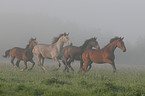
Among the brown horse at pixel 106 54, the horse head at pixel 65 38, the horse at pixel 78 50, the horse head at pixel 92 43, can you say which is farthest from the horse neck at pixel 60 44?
the horse head at pixel 92 43

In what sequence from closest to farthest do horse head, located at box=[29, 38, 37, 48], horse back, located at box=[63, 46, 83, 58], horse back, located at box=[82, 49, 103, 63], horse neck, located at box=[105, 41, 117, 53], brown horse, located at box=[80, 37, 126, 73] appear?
1. brown horse, located at box=[80, 37, 126, 73]
2. horse neck, located at box=[105, 41, 117, 53]
3. horse back, located at box=[82, 49, 103, 63]
4. horse back, located at box=[63, 46, 83, 58]
5. horse head, located at box=[29, 38, 37, 48]

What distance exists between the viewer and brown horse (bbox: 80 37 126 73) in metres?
12.1

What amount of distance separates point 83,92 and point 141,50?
201ft

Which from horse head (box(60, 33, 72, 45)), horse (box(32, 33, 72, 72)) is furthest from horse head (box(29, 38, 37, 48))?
horse head (box(60, 33, 72, 45))

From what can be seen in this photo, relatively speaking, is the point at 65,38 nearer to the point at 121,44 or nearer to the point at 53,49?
the point at 53,49

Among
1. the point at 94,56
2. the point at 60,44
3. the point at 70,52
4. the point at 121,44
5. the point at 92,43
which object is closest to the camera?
the point at 121,44

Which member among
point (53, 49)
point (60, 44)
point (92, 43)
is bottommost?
point (53, 49)

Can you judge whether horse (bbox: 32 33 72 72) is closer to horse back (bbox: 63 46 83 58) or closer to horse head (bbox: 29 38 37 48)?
horse head (bbox: 29 38 37 48)

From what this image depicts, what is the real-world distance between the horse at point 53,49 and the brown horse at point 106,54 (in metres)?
1.60

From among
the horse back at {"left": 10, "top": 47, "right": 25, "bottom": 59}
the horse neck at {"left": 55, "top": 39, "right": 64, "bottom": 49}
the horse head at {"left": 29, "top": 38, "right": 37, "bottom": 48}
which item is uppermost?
the horse head at {"left": 29, "top": 38, "right": 37, "bottom": 48}

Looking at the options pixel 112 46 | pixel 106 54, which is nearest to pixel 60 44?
pixel 106 54

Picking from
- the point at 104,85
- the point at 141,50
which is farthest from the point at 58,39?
the point at 141,50

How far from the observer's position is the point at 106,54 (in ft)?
40.3

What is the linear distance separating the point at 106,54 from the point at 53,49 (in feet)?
12.3
